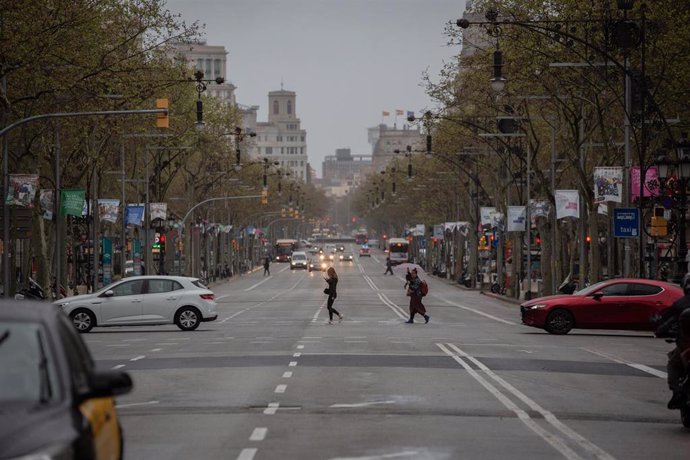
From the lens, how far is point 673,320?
16219mm

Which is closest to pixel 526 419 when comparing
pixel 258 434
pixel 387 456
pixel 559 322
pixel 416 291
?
pixel 258 434

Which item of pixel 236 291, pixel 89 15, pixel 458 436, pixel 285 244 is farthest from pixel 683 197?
pixel 285 244

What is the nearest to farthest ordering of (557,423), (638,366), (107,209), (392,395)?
1. (557,423)
2. (392,395)
3. (638,366)
4. (107,209)

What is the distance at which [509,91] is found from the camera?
203 ft

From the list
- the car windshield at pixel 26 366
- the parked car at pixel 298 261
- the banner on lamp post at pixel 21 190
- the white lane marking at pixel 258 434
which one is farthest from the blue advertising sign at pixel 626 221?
the parked car at pixel 298 261

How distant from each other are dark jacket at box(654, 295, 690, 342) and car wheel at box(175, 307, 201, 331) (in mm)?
24004

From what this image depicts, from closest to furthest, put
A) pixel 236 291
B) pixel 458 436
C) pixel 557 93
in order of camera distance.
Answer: pixel 458 436
pixel 557 93
pixel 236 291

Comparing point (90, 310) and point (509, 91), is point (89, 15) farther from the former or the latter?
point (509, 91)

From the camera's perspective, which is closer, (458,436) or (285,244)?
(458,436)

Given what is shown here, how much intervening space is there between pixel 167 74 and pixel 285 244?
450 ft

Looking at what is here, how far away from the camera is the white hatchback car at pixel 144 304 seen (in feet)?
129

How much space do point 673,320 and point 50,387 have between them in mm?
9887

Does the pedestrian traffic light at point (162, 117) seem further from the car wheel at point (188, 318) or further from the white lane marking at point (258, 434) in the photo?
the white lane marking at point (258, 434)

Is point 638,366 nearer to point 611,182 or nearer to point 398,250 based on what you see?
point 611,182
